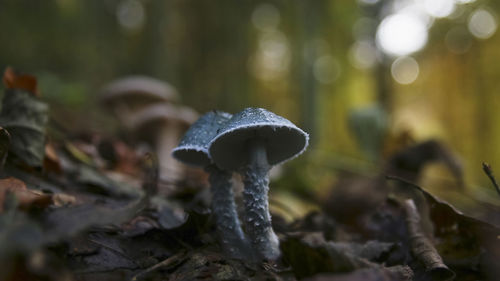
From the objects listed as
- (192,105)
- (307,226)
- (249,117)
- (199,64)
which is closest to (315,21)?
(192,105)

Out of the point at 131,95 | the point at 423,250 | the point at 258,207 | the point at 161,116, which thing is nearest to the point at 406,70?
the point at 131,95

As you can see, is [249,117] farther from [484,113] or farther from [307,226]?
[484,113]

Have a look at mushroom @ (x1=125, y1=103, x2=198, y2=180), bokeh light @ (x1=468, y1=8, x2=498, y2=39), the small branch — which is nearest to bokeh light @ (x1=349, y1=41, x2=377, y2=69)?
bokeh light @ (x1=468, y1=8, x2=498, y2=39)

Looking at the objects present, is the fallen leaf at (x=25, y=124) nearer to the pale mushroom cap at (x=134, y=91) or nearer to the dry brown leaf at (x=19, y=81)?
the dry brown leaf at (x=19, y=81)

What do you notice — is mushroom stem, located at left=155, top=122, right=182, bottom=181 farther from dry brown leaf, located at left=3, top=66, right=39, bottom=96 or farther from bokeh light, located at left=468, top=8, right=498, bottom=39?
bokeh light, located at left=468, top=8, right=498, bottom=39

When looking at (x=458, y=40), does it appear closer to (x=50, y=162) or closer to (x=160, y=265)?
(x=50, y=162)
